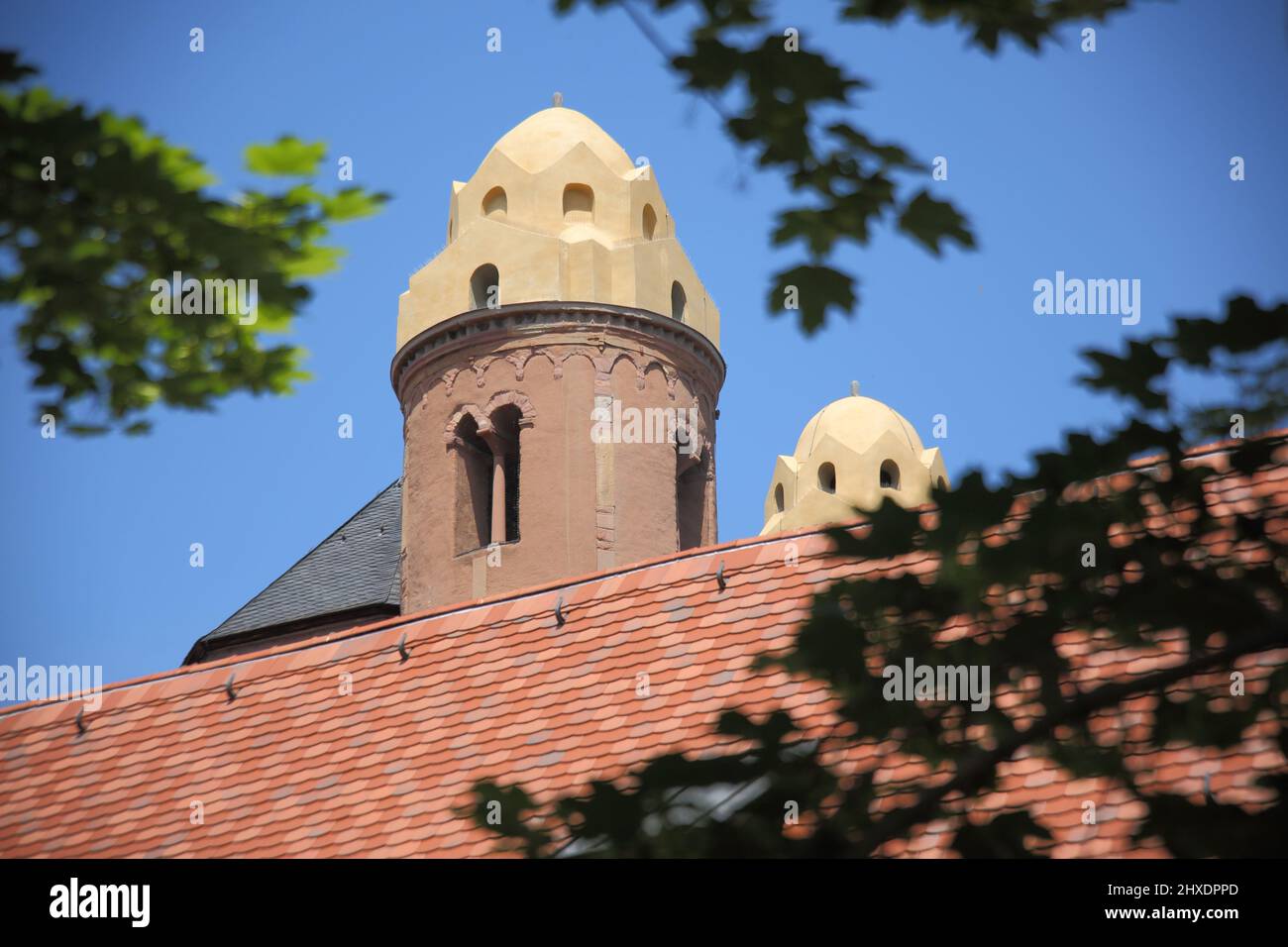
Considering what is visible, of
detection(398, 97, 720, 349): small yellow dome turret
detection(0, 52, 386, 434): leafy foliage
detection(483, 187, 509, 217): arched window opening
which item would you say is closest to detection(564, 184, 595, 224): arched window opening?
detection(398, 97, 720, 349): small yellow dome turret

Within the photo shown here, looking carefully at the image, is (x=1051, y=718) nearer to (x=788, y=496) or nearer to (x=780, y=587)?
(x=780, y=587)

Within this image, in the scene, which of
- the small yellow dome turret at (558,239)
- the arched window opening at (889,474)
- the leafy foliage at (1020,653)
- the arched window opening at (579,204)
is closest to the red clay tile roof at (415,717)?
the leafy foliage at (1020,653)

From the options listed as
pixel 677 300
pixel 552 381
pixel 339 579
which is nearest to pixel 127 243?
pixel 552 381

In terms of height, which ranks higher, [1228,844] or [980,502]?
[980,502]

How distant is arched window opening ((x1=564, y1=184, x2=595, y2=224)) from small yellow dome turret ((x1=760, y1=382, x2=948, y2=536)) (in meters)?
8.61

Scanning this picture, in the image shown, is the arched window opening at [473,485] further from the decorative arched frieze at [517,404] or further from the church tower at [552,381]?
the decorative arched frieze at [517,404]

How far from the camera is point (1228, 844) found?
4113 millimetres

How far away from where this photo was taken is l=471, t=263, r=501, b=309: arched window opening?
90.0 feet

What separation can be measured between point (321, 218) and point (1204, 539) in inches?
93.3

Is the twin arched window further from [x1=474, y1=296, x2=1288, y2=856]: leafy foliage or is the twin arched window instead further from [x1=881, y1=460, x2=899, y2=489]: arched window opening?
[x1=474, y1=296, x2=1288, y2=856]: leafy foliage

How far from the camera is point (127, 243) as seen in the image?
14.6 feet

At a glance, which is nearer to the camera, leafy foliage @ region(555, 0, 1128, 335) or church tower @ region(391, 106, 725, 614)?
leafy foliage @ region(555, 0, 1128, 335)

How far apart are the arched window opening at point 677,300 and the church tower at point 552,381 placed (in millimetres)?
22
